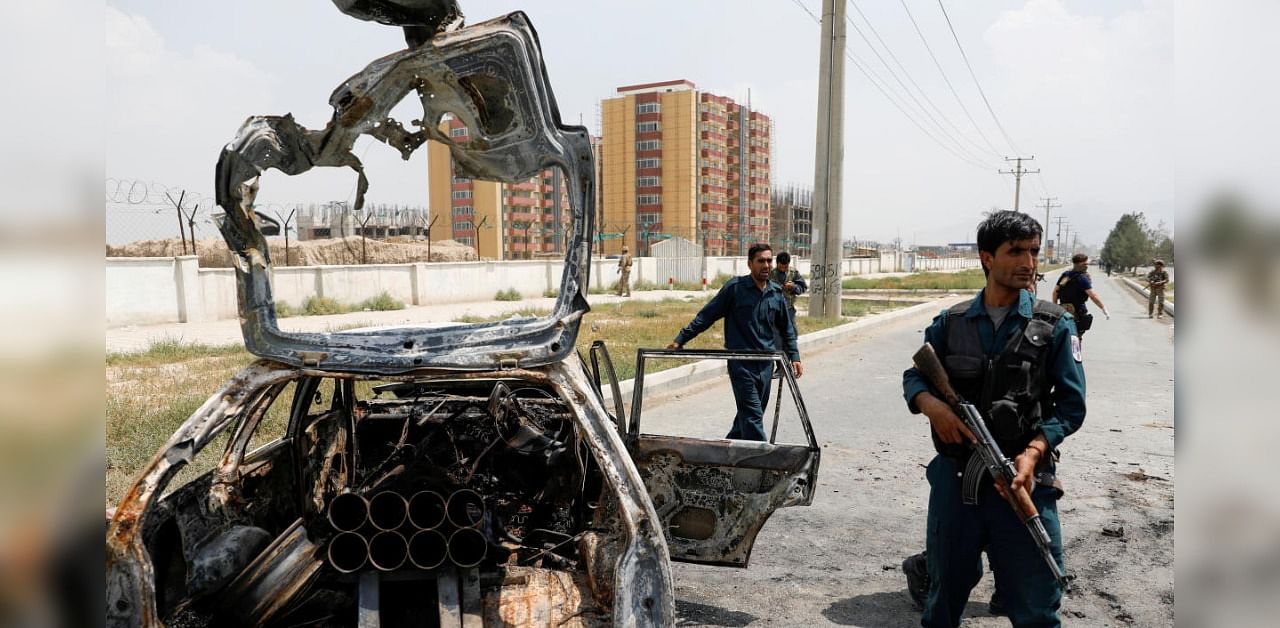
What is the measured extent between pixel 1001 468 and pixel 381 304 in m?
18.6

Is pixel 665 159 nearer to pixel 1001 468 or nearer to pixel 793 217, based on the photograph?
pixel 793 217

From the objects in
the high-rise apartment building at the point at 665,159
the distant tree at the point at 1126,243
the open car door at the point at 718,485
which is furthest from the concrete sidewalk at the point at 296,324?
the distant tree at the point at 1126,243

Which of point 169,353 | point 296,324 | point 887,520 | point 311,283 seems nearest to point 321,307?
point 311,283

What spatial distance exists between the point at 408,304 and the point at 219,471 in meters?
19.0

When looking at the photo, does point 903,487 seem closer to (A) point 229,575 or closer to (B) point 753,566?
(B) point 753,566

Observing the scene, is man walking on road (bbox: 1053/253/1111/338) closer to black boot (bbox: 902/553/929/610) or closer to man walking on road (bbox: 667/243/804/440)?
man walking on road (bbox: 667/243/804/440)

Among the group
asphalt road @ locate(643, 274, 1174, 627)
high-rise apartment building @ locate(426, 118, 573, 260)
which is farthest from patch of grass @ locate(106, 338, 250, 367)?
high-rise apartment building @ locate(426, 118, 573, 260)

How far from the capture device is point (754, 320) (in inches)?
247

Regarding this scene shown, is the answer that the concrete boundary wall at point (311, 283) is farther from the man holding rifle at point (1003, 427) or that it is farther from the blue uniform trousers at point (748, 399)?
the man holding rifle at point (1003, 427)

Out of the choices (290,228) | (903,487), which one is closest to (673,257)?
(290,228)

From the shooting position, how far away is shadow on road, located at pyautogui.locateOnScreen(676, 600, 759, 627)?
377cm

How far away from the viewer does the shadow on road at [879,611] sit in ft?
12.4

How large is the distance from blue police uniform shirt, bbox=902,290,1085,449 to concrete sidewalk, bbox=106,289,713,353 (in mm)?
6802

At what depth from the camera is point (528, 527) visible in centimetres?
397
